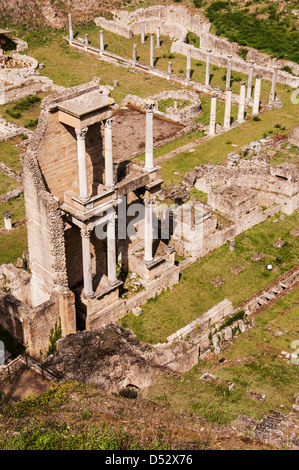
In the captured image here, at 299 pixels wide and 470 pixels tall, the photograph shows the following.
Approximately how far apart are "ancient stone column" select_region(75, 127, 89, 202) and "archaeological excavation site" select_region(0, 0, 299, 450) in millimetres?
55

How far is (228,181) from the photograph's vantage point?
37.1 m

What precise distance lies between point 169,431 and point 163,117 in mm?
31820

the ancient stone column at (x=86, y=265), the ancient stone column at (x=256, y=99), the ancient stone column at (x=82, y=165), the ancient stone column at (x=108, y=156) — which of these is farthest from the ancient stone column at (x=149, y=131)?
the ancient stone column at (x=256, y=99)

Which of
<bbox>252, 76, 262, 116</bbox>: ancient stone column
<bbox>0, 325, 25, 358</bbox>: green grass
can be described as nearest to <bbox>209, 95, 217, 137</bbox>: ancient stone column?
<bbox>252, 76, 262, 116</bbox>: ancient stone column

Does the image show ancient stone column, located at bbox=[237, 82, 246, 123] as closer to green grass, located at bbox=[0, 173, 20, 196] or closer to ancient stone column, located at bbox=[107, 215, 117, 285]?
green grass, located at bbox=[0, 173, 20, 196]

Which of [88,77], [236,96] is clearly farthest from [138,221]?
[88,77]

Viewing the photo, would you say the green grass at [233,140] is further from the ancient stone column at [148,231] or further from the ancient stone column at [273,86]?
the ancient stone column at [148,231]

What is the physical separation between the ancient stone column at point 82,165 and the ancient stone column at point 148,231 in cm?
391

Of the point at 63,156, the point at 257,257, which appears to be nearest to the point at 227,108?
the point at 257,257

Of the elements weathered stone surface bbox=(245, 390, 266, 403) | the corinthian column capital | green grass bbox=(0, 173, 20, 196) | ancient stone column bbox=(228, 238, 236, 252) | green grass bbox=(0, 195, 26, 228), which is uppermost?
the corinthian column capital

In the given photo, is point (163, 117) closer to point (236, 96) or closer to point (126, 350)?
point (236, 96)

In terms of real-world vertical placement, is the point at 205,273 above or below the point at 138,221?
below

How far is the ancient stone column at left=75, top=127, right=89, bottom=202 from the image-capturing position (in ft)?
78.6

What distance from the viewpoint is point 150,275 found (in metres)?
29.1
